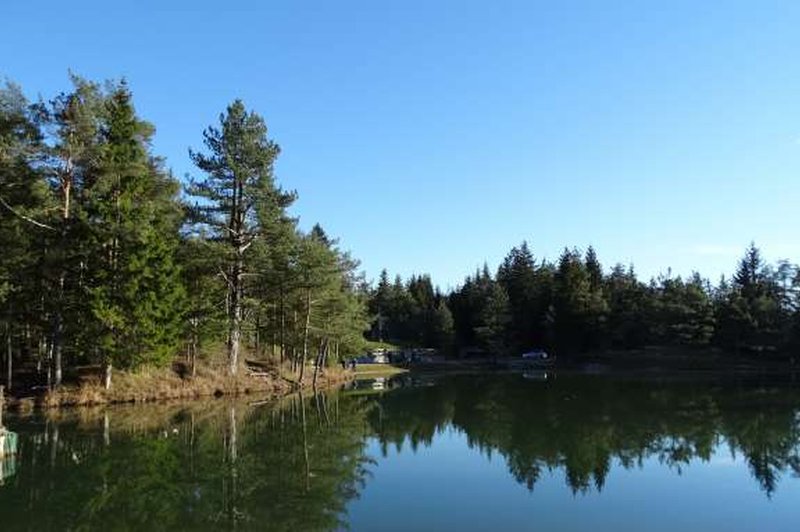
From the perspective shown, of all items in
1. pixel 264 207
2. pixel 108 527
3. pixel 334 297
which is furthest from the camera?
pixel 334 297

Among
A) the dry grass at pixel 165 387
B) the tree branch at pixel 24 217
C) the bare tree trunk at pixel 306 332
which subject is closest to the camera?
the tree branch at pixel 24 217

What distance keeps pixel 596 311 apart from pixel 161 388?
207 ft

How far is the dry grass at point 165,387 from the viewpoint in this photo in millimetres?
33219

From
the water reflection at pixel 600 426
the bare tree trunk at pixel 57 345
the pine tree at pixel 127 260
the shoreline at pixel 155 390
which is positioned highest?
the pine tree at pixel 127 260

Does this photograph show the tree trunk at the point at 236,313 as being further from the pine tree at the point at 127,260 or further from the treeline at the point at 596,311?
the treeline at the point at 596,311

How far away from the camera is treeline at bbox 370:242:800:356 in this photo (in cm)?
8238

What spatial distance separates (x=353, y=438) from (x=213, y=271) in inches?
836

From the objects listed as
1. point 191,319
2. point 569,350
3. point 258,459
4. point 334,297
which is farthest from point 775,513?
point 569,350

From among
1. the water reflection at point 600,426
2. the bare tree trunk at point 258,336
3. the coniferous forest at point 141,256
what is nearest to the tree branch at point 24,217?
the coniferous forest at point 141,256

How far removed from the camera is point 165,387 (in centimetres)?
3797

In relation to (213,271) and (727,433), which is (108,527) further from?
(213,271)

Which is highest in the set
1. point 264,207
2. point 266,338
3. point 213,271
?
point 264,207

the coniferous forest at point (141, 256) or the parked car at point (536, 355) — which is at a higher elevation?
the coniferous forest at point (141, 256)

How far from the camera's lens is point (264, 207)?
43.4 meters
